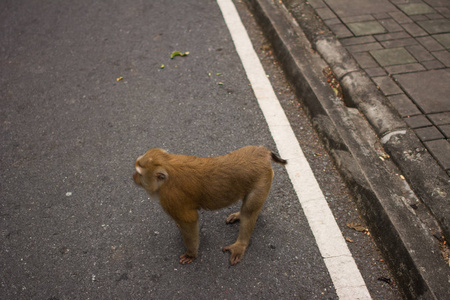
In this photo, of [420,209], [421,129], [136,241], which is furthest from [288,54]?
[136,241]

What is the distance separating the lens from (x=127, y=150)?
3.27 meters

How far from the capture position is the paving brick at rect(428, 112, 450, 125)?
3.08 m

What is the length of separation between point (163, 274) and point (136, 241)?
0.36 metres

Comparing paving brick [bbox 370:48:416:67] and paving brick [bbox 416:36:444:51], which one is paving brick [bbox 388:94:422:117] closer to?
paving brick [bbox 370:48:416:67]

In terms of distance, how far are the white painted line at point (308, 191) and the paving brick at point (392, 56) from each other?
1232mm

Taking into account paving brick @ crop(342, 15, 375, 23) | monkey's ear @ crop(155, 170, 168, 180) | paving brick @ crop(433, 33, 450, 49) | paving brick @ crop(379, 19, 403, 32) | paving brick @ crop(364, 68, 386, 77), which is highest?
monkey's ear @ crop(155, 170, 168, 180)

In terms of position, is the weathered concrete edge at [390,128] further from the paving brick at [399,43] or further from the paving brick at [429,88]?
the paving brick at [399,43]

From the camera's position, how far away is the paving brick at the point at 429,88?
10.6ft

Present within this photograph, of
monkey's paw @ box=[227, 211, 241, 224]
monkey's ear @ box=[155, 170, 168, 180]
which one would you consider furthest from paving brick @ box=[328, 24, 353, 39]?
monkey's ear @ box=[155, 170, 168, 180]

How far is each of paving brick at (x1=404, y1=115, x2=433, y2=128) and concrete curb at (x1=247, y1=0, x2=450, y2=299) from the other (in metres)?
0.06

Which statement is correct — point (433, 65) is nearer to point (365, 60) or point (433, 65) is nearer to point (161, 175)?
point (365, 60)

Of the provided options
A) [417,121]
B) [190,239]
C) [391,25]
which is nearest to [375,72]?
[417,121]

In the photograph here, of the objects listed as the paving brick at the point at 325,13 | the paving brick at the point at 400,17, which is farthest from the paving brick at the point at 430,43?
the paving brick at the point at 325,13

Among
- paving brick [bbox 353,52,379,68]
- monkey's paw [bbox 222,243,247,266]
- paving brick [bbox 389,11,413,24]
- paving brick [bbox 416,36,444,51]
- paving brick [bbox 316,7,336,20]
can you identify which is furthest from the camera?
paving brick [bbox 316,7,336,20]
